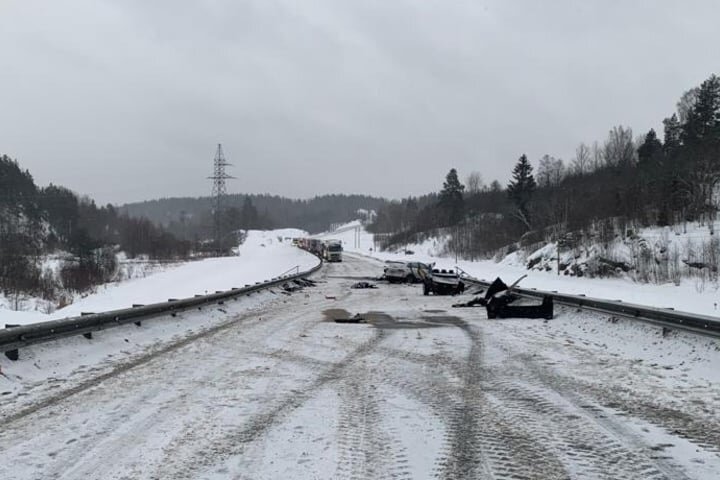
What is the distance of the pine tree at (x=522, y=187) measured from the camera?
309ft

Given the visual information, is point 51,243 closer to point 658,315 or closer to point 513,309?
point 513,309

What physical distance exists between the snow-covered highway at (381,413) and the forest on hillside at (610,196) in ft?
132

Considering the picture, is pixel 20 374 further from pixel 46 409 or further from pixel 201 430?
pixel 201 430

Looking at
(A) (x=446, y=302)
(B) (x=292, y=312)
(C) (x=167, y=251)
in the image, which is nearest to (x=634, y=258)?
(A) (x=446, y=302)

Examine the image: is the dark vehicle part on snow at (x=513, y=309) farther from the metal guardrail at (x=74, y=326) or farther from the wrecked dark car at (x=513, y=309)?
the metal guardrail at (x=74, y=326)

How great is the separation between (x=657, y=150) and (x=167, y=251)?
85162mm

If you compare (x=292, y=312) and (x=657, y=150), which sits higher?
(x=657, y=150)

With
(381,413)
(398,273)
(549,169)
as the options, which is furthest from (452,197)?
(381,413)

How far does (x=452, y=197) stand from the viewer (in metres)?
134

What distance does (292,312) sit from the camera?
19406 mm

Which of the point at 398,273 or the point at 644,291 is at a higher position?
the point at 398,273

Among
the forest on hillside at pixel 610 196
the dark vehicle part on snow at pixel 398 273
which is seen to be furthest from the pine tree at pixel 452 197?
the dark vehicle part on snow at pixel 398 273

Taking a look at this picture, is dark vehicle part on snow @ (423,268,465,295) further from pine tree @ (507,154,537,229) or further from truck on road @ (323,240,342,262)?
pine tree @ (507,154,537,229)

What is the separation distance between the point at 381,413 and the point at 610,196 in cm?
6053
